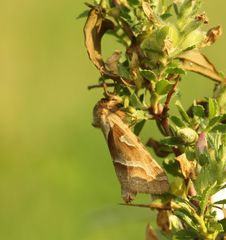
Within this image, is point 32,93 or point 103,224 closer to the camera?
point 103,224

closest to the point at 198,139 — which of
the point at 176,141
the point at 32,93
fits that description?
the point at 176,141

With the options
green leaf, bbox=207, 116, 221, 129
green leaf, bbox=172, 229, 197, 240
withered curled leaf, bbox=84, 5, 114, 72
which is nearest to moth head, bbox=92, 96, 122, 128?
withered curled leaf, bbox=84, 5, 114, 72

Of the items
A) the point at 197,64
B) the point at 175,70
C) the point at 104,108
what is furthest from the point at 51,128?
the point at 175,70

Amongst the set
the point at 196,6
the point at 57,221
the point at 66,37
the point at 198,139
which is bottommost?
the point at 57,221

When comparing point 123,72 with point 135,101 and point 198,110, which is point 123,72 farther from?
point 198,110

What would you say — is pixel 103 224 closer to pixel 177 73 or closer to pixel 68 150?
pixel 177 73

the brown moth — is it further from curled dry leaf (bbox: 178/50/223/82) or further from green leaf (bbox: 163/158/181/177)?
curled dry leaf (bbox: 178/50/223/82)

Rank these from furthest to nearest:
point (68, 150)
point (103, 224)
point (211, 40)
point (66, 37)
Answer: point (66, 37) → point (68, 150) → point (103, 224) → point (211, 40)
